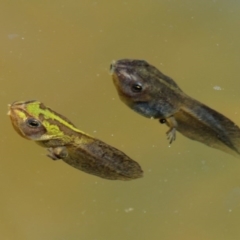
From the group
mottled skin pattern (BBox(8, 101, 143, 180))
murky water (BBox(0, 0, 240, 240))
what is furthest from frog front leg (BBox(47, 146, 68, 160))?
murky water (BBox(0, 0, 240, 240))

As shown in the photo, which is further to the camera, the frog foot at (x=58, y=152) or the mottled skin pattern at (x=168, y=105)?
the frog foot at (x=58, y=152)

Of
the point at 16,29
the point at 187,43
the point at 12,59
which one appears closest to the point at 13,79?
the point at 12,59

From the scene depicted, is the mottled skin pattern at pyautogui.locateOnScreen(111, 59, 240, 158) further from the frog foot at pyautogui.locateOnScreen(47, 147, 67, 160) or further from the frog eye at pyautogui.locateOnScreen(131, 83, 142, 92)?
the frog foot at pyautogui.locateOnScreen(47, 147, 67, 160)

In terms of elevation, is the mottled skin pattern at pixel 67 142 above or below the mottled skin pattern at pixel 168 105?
below

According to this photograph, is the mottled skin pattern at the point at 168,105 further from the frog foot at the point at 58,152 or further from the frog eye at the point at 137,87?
the frog foot at the point at 58,152

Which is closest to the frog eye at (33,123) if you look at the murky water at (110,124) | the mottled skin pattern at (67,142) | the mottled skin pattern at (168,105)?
the mottled skin pattern at (67,142)

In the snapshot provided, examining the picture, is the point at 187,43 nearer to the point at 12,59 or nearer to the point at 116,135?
the point at 116,135

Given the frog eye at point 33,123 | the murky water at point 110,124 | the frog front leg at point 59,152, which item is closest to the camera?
the frog eye at point 33,123
